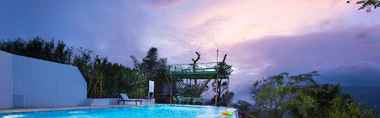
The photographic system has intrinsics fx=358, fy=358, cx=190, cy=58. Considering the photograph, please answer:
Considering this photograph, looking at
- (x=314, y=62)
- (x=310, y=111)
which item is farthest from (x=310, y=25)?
(x=314, y=62)

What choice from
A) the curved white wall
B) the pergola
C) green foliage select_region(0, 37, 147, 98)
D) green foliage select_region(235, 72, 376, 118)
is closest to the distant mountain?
green foliage select_region(235, 72, 376, 118)

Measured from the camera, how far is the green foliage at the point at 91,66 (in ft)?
54.6

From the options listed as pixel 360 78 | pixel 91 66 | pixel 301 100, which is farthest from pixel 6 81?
pixel 360 78

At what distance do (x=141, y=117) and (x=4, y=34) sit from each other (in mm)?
10155

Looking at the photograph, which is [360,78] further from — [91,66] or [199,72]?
[91,66]

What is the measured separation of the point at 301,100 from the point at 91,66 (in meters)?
10.3

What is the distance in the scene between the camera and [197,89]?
1952 cm

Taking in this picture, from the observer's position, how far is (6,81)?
1080 centimetres

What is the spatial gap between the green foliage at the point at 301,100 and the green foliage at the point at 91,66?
7816 millimetres

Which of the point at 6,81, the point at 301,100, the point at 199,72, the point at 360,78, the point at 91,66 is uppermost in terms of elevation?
the point at 91,66

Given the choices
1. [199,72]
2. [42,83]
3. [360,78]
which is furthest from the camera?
[199,72]

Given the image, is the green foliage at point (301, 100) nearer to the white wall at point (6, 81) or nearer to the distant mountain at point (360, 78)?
the distant mountain at point (360, 78)

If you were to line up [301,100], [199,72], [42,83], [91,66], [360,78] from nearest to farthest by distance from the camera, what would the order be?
[301,100]
[42,83]
[360,78]
[91,66]
[199,72]

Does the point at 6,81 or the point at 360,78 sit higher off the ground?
the point at 6,81
